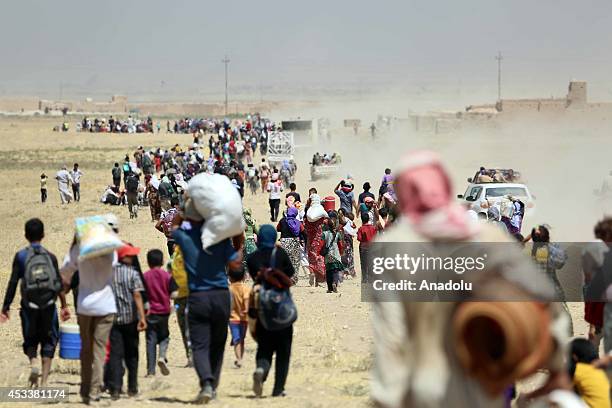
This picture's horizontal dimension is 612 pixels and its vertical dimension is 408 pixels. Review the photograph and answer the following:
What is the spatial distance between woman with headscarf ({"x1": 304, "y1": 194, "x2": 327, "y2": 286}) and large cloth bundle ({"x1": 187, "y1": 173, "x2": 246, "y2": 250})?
9213mm

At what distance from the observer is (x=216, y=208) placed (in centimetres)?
919

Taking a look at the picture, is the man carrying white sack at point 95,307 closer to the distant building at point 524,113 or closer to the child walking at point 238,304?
the child walking at point 238,304

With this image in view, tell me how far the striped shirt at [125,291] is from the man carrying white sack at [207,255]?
661 millimetres

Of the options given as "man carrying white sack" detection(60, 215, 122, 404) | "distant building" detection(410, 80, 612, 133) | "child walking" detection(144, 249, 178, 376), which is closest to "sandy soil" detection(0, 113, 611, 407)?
"man carrying white sack" detection(60, 215, 122, 404)

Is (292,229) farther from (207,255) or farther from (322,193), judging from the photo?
(322,193)

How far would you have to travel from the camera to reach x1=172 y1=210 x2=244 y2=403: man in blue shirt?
30.7ft

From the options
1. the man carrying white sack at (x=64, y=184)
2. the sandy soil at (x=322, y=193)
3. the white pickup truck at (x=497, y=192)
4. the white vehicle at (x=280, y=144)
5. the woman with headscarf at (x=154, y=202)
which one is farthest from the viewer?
the white vehicle at (x=280, y=144)

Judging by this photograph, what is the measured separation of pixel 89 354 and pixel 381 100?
133 metres

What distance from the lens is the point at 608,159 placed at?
194 feet

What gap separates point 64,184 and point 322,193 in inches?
350

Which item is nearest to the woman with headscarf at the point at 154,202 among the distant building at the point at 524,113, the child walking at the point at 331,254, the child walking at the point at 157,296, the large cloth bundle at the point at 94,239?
the child walking at the point at 331,254

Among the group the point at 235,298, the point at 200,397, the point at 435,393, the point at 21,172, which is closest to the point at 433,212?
the point at 435,393

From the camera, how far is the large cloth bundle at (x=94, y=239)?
30.2 feet

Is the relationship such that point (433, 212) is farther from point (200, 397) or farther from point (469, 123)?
point (469, 123)
